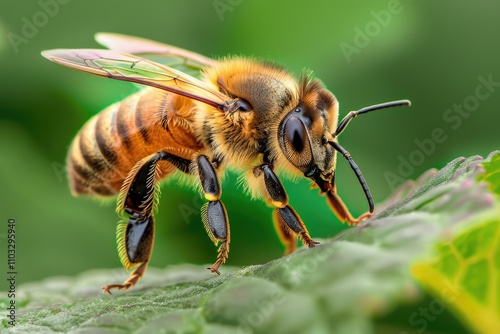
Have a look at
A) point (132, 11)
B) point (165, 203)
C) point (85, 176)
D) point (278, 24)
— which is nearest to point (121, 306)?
point (85, 176)

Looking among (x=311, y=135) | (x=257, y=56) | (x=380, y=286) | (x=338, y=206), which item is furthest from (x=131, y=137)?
(x=380, y=286)

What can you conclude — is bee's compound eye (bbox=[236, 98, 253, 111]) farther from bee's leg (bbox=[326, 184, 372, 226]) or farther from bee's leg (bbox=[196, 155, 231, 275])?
bee's leg (bbox=[326, 184, 372, 226])

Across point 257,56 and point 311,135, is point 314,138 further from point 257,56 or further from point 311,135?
point 257,56

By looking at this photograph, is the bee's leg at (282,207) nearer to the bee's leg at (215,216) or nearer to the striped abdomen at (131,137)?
the bee's leg at (215,216)

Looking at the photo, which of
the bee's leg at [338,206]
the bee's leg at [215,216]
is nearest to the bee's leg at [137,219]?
the bee's leg at [215,216]

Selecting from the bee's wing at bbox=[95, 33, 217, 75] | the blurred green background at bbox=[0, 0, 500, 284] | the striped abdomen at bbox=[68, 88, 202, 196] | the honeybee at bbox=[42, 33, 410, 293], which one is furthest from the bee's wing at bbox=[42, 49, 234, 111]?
the blurred green background at bbox=[0, 0, 500, 284]
